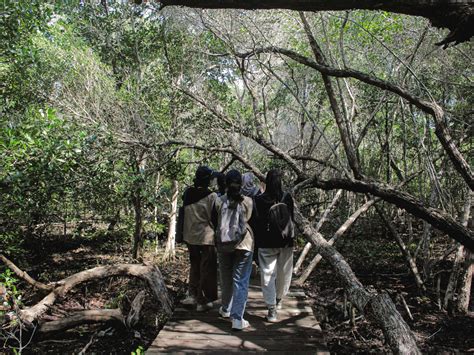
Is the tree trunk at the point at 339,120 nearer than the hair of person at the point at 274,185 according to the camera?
No

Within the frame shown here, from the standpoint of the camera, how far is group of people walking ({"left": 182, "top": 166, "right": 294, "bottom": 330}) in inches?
196

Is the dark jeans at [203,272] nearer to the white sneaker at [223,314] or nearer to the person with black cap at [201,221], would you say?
the person with black cap at [201,221]

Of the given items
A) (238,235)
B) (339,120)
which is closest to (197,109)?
(339,120)

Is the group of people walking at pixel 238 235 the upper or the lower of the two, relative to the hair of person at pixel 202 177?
lower

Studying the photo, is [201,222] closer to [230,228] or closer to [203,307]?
[230,228]

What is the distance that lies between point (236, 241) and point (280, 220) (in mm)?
678

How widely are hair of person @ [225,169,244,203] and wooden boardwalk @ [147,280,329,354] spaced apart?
1.66 meters

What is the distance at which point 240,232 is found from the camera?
489cm

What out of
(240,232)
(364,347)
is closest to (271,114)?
(364,347)

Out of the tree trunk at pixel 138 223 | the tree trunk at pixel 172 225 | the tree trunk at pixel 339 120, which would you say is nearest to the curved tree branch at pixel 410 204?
the tree trunk at pixel 339 120

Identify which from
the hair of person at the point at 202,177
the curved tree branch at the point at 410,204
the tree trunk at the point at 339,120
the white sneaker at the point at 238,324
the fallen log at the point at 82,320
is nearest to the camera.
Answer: the white sneaker at the point at 238,324

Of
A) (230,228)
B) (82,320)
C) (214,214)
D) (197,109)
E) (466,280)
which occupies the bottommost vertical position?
(82,320)

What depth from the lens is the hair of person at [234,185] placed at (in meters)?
4.92

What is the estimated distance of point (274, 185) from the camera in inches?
209
